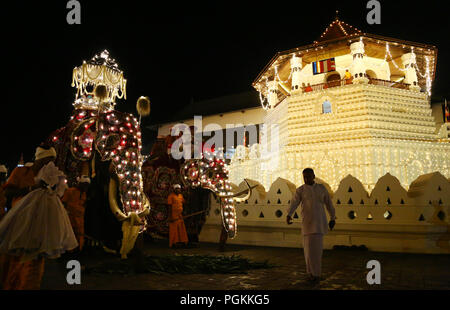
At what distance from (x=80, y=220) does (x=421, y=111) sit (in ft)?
53.7

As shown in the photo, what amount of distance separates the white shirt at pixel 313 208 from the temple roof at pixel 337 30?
1463 cm

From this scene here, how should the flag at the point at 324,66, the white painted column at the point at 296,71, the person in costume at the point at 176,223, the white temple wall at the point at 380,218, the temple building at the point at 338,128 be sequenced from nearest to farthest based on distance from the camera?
the white temple wall at the point at 380,218 → the person in costume at the point at 176,223 → the temple building at the point at 338,128 → the white painted column at the point at 296,71 → the flag at the point at 324,66

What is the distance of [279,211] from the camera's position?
7.93 m

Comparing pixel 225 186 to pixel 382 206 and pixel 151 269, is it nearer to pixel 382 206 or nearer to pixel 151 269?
pixel 151 269

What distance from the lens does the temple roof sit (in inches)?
678

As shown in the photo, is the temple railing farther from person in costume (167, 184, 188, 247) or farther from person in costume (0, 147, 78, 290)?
person in costume (0, 147, 78, 290)

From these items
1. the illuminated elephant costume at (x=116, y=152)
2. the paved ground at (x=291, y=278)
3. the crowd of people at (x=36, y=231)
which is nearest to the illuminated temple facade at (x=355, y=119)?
the paved ground at (x=291, y=278)

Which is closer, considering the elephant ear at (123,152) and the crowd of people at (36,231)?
the crowd of people at (36,231)

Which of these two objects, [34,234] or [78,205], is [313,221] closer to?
[34,234]

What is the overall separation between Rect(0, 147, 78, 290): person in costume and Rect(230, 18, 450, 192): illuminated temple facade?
11225 millimetres

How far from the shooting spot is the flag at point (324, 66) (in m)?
16.8

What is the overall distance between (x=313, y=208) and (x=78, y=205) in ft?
15.3

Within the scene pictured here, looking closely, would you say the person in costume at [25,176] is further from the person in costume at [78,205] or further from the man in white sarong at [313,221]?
the man in white sarong at [313,221]

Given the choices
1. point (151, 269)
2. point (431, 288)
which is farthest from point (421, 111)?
point (151, 269)
